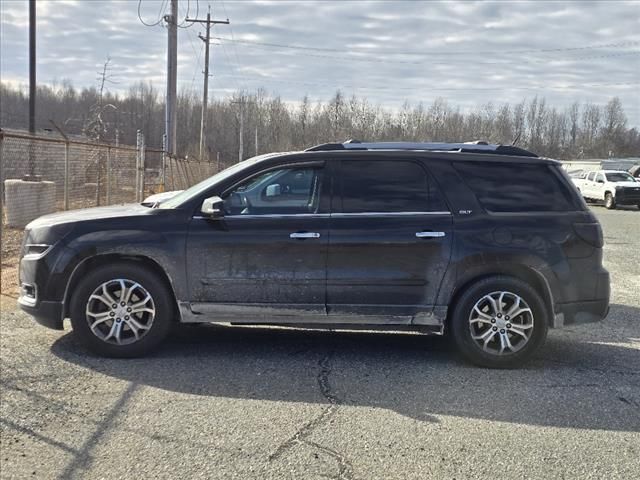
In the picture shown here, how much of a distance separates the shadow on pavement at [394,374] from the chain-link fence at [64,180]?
3.42 m

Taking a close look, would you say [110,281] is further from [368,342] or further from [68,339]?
[368,342]

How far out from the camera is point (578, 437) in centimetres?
379

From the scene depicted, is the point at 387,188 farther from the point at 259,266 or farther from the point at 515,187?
the point at 259,266

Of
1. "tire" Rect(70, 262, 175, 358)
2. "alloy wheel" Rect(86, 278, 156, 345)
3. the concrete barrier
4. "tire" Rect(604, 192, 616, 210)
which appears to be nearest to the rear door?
"tire" Rect(70, 262, 175, 358)

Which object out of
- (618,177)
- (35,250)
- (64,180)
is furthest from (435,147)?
(618,177)

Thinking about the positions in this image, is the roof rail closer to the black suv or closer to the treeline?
the black suv

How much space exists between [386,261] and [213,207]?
1.48 meters

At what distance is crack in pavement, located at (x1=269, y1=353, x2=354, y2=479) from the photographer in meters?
3.34

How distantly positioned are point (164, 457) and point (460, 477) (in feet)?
5.28

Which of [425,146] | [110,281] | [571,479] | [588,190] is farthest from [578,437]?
[588,190]

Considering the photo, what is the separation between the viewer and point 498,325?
5.05 meters

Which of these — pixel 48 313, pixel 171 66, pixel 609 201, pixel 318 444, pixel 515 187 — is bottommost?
pixel 318 444

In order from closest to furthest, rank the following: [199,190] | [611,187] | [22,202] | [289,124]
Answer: [199,190], [22,202], [611,187], [289,124]

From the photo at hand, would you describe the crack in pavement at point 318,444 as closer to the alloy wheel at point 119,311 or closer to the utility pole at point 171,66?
the alloy wheel at point 119,311
